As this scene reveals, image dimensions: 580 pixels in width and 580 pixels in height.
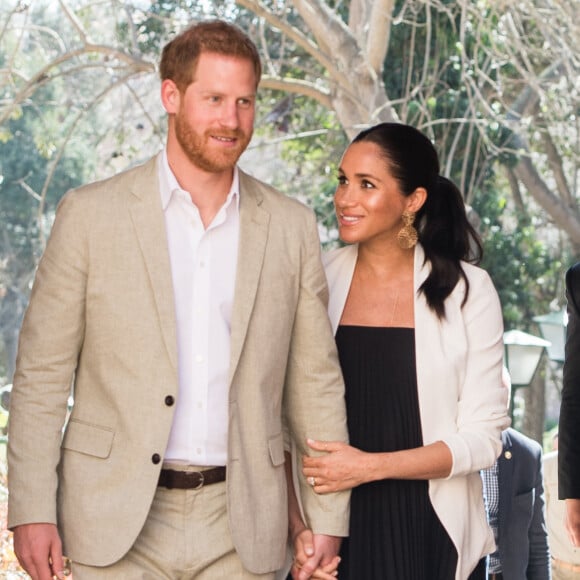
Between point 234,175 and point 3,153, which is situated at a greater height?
point 3,153

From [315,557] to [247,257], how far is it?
2.54 ft

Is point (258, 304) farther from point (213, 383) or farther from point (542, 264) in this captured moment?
point (542, 264)

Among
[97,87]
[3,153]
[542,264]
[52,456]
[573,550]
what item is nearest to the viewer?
[52,456]

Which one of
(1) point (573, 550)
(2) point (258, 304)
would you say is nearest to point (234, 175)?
(2) point (258, 304)

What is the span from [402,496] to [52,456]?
3.35 ft

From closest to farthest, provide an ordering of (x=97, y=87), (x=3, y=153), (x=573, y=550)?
(x=573, y=550) → (x=97, y=87) → (x=3, y=153)

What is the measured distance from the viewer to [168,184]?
9.93 feet

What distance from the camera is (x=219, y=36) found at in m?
2.96

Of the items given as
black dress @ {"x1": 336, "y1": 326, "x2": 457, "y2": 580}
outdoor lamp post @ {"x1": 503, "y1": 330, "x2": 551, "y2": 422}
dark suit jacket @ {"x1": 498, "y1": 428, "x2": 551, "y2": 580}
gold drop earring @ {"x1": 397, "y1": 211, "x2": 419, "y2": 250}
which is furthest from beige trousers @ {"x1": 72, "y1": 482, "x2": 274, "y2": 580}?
outdoor lamp post @ {"x1": 503, "y1": 330, "x2": 551, "y2": 422}

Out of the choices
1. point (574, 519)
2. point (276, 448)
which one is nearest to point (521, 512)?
point (574, 519)

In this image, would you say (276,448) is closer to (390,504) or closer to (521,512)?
(390,504)

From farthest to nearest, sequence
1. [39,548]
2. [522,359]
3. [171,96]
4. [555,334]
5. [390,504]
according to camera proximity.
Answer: [555,334] → [522,359] → [390,504] → [171,96] → [39,548]

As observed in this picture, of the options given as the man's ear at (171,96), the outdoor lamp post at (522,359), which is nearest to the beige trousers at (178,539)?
the man's ear at (171,96)

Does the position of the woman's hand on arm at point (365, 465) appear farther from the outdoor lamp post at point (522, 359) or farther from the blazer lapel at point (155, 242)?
the outdoor lamp post at point (522, 359)
